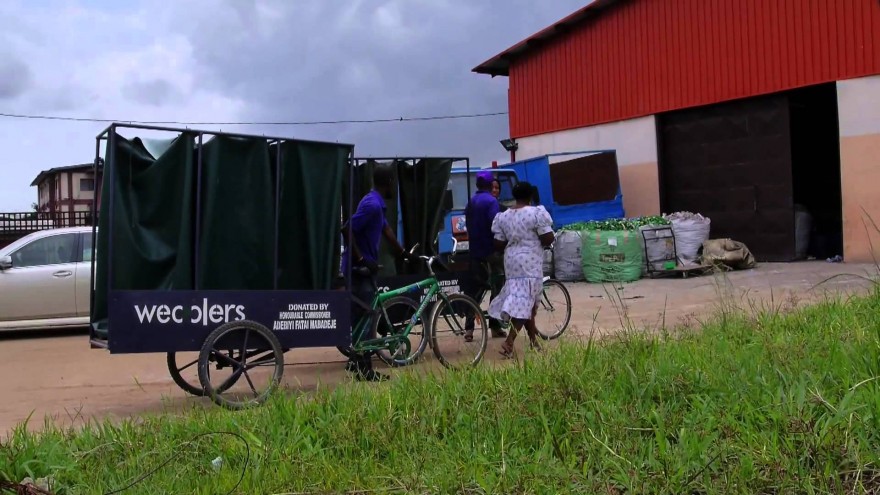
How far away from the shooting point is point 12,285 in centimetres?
1066

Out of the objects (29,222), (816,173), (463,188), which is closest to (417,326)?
(463,188)

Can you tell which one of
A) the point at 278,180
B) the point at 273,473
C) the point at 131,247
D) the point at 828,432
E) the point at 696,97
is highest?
the point at 696,97

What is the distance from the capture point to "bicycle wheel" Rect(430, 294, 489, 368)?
7242 mm

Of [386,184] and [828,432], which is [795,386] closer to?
[828,432]

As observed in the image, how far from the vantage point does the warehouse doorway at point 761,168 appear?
16.1m

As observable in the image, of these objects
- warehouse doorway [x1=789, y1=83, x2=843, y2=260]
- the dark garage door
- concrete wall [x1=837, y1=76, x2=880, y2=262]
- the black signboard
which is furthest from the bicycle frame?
warehouse doorway [x1=789, y1=83, x2=843, y2=260]

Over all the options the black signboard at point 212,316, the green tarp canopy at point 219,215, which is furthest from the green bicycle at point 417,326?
the green tarp canopy at point 219,215

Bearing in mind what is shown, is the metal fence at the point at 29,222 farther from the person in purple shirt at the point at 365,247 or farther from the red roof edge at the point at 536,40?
the person in purple shirt at the point at 365,247

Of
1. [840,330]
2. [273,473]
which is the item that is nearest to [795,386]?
[840,330]

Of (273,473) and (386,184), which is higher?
(386,184)

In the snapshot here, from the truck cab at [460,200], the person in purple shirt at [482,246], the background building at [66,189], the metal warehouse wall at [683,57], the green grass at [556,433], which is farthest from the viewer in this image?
the background building at [66,189]

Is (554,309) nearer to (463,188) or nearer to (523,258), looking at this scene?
(523,258)

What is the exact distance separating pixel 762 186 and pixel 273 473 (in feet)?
49.4

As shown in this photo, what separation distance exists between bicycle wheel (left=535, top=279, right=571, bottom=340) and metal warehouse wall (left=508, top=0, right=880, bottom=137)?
29.3ft
